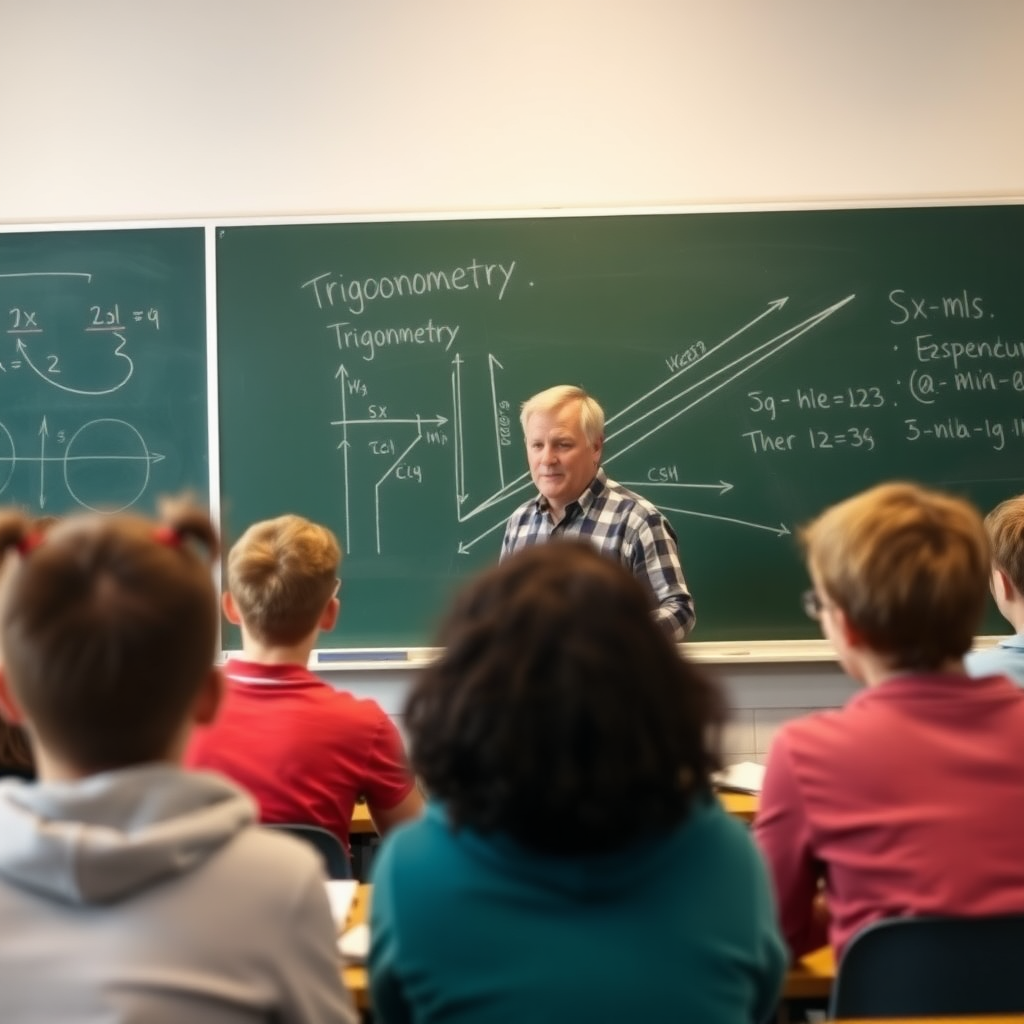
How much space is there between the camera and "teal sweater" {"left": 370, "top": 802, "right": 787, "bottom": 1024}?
3.69 ft

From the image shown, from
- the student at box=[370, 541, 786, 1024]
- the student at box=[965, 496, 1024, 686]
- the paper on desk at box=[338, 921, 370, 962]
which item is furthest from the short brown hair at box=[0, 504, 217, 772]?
the student at box=[965, 496, 1024, 686]

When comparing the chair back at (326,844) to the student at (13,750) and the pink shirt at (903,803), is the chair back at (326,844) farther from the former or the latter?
the pink shirt at (903,803)

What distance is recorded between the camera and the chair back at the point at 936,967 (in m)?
1.48

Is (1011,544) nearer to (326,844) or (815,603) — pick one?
(815,603)

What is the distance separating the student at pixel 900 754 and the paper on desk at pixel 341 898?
2.23 ft

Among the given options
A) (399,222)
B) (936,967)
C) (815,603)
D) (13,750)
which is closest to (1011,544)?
(815,603)

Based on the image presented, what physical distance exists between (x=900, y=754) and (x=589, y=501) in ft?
7.24

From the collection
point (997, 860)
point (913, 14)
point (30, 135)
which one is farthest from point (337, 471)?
point (997, 860)

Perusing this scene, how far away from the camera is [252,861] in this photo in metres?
1.14

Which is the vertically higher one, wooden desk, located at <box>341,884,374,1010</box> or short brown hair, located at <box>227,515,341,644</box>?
short brown hair, located at <box>227,515,341,644</box>

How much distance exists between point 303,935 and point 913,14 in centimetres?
397

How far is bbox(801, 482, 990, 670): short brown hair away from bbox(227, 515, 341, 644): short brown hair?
110 centimetres

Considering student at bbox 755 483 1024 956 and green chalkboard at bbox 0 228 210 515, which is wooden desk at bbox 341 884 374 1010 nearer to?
student at bbox 755 483 1024 956

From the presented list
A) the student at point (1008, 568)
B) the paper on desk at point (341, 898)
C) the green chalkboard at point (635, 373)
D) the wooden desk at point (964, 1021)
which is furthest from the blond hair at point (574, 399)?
the wooden desk at point (964, 1021)
